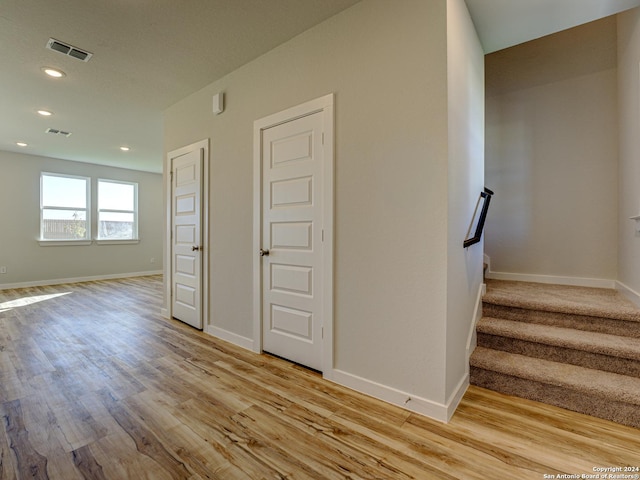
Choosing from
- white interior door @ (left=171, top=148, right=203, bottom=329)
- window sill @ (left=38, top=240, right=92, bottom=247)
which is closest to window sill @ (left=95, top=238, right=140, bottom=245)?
window sill @ (left=38, top=240, right=92, bottom=247)

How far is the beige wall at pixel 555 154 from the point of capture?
3.09 meters

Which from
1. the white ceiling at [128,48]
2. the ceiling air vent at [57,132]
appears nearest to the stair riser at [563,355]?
the white ceiling at [128,48]

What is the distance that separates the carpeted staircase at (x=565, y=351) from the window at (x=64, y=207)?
8148mm

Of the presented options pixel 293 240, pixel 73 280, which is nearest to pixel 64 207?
pixel 73 280

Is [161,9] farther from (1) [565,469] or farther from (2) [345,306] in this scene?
(1) [565,469]

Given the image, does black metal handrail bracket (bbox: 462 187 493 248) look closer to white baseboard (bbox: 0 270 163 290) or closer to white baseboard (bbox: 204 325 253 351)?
white baseboard (bbox: 204 325 253 351)

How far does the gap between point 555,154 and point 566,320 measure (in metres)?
2.01

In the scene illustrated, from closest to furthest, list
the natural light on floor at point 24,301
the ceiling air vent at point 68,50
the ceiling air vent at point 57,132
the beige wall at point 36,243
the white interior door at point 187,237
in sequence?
the ceiling air vent at point 68,50 → the white interior door at point 187,237 → the natural light on floor at point 24,301 → the ceiling air vent at point 57,132 → the beige wall at point 36,243

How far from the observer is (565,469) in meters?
1.39

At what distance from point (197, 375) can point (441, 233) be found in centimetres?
212

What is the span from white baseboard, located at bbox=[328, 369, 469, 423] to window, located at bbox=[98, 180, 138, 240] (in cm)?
736

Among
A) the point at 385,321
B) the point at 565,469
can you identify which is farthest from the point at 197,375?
the point at 565,469

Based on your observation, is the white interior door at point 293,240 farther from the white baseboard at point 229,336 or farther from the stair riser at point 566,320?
the stair riser at point 566,320

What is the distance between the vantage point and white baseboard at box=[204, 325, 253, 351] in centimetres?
290
